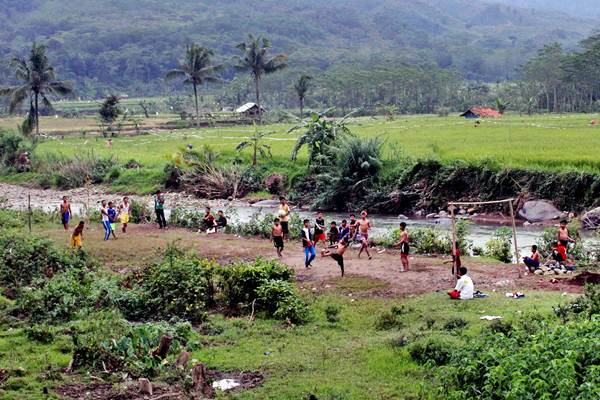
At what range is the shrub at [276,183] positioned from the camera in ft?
121

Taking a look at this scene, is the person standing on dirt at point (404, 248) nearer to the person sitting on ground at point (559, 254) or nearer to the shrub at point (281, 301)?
the shrub at point (281, 301)

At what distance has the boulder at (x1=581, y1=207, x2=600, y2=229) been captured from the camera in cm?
2558

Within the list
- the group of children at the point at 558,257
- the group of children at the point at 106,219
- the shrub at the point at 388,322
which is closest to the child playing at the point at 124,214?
the group of children at the point at 106,219

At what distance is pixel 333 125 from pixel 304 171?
2.68 m

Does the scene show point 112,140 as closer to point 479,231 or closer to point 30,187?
point 30,187

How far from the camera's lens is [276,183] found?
3719 centimetres

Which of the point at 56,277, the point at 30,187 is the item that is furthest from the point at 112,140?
the point at 56,277

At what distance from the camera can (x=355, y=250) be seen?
21.2 metres

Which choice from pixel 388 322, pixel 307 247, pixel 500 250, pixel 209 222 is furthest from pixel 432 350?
pixel 209 222

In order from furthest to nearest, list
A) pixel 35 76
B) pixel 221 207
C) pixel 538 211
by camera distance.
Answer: pixel 35 76 < pixel 221 207 < pixel 538 211

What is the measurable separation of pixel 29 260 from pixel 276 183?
2011 centimetres

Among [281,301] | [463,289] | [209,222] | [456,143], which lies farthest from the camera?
[456,143]

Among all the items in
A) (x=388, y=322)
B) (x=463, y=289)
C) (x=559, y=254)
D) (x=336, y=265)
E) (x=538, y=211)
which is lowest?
(x=538, y=211)

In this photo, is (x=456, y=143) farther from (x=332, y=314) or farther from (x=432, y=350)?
(x=432, y=350)
